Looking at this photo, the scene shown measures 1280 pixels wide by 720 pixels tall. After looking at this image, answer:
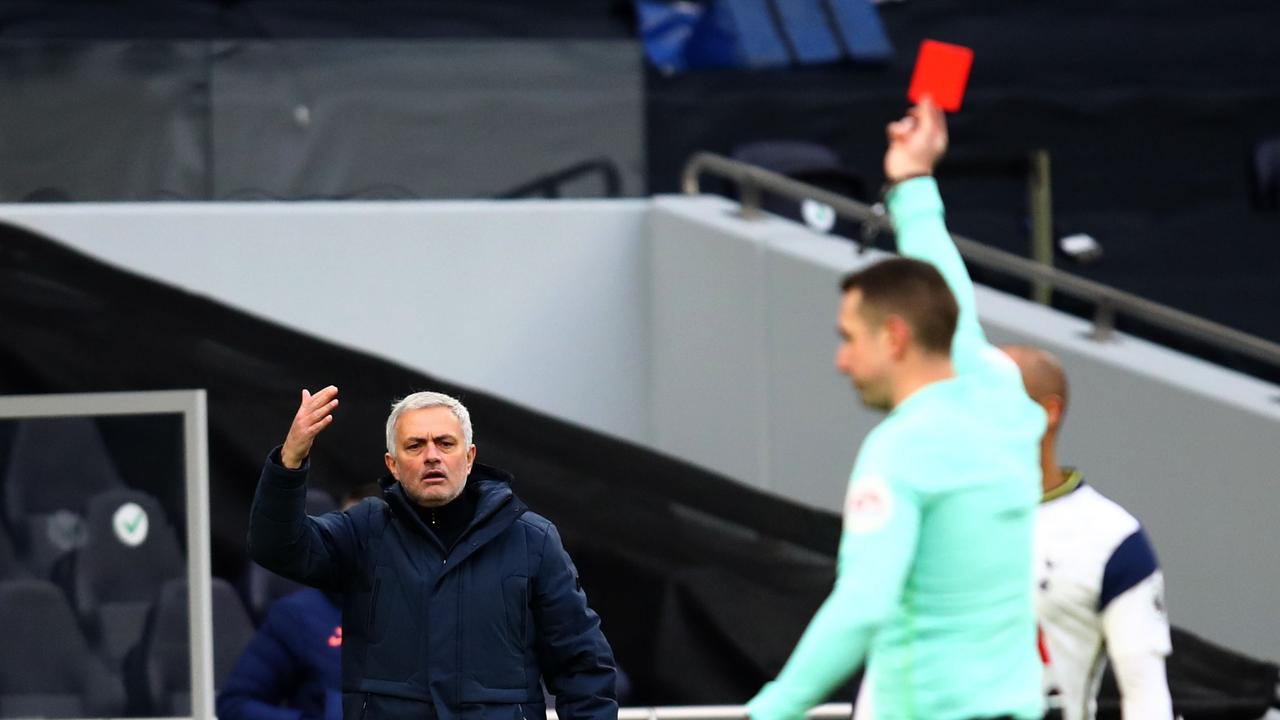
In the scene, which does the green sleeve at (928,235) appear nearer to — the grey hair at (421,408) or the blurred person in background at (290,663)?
the grey hair at (421,408)

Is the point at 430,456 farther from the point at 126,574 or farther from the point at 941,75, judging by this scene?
the point at 126,574

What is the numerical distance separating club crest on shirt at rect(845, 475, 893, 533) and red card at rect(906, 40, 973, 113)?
90cm

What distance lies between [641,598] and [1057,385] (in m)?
3.41

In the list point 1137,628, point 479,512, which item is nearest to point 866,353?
point 1137,628

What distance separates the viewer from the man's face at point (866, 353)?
3211mm

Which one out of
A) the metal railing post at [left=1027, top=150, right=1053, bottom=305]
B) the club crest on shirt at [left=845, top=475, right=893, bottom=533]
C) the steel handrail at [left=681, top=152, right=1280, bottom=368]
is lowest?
the club crest on shirt at [left=845, top=475, right=893, bottom=533]

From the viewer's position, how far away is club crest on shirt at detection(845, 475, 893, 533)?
3.09m

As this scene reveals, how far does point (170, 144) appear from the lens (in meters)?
9.09

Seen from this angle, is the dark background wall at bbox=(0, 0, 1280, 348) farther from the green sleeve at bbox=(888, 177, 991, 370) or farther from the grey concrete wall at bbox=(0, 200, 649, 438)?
the green sleeve at bbox=(888, 177, 991, 370)

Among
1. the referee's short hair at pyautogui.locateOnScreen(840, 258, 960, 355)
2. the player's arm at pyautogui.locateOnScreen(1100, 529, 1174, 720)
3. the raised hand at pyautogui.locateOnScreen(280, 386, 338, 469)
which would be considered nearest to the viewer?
the referee's short hair at pyautogui.locateOnScreen(840, 258, 960, 355)

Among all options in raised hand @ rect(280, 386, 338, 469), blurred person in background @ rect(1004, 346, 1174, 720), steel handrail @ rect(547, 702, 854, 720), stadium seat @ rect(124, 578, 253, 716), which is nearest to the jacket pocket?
raised hand @ rect(280, 386, 338, 469)

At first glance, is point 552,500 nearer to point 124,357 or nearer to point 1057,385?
point 124,357

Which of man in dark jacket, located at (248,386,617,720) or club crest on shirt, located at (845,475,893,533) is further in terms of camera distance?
man in dark jacket, located at (248,386,617,720)

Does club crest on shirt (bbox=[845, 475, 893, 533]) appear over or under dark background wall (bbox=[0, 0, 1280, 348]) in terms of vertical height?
under
